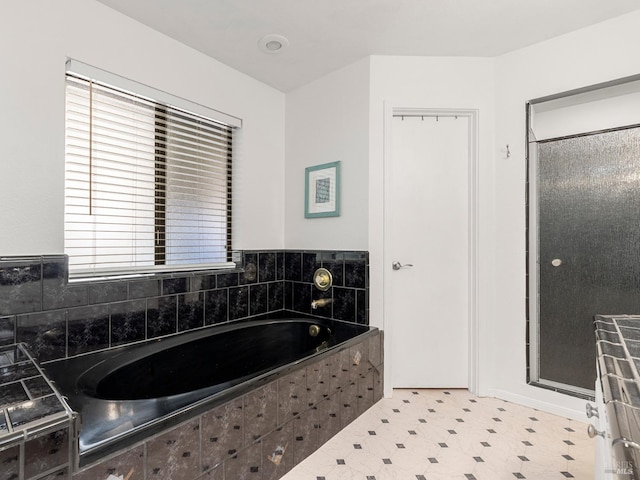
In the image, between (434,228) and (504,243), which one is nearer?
(504,243)

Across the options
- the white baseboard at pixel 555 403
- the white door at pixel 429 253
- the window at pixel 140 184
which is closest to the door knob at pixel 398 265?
the white door at pixel 429 253

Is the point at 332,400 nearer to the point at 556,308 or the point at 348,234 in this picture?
the point at 348,234

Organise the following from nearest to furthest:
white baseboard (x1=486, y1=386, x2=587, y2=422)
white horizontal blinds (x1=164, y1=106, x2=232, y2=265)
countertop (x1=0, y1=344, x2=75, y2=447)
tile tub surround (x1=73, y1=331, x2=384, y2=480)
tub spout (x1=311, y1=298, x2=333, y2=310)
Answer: countertop (x1=0, y1=344, x2=75, y2=447), tile tub surround (x1=73, y1=331, x2=384, y2=480), white baseboard (x1=486, y1=386, x2=587, y2=422), white horizontal blinds (x1=164, y1=106, x2=232, y2=265), tub spout (x1=311, y1=298, x2=333, y2=310)

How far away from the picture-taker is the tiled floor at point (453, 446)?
1666 millimetres

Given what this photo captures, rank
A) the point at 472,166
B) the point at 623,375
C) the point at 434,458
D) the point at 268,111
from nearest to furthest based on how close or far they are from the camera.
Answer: the point at 623,375 → the point at 434,458 → the point at 472,166 → the point at 268,111

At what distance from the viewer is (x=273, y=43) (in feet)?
7.57

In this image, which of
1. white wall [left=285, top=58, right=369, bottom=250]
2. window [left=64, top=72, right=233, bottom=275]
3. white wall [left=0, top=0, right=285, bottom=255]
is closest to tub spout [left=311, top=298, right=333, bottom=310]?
white wall [left=285, top=58, right=369, bottom=250]

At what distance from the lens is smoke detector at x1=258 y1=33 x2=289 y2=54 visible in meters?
2.24

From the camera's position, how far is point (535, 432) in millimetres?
2012

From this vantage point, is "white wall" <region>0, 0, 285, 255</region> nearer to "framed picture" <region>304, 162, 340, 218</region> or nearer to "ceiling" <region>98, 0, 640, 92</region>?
"ceiling" <region>98, 0, 640, 92</region>

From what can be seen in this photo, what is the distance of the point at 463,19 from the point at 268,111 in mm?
1564

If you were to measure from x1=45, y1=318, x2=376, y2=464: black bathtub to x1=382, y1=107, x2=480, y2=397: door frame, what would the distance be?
1.01 feet

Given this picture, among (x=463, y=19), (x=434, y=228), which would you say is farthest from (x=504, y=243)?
(x=463, y=19)

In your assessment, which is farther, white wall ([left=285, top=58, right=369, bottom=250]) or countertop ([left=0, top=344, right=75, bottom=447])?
white wall ([left=285, top=58, right=369, bottom=250])
